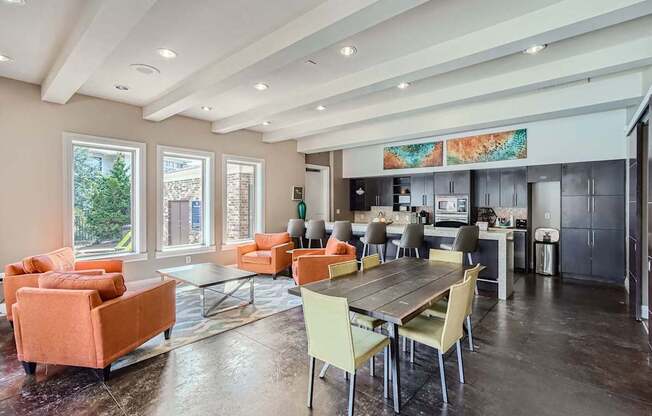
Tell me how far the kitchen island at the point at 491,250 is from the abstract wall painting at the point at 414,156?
Result: 2.49 metres

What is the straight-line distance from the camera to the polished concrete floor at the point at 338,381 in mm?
2111

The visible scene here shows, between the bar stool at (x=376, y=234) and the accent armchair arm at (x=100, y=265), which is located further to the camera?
the bar stool at (x=376, y=234)

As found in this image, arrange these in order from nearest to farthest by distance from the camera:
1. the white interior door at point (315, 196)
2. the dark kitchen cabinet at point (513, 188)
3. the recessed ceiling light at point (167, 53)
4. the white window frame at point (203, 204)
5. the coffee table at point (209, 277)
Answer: the recessed ceiling light at point (167, 53)
the coffee table at point (209, 277)
the white window frame at point (203, 204)
the dark kitchen cabinet at point (513, 188)
the white interior door at point (315, 196)

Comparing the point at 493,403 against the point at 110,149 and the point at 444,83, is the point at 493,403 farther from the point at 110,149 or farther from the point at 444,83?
the point at 110,149

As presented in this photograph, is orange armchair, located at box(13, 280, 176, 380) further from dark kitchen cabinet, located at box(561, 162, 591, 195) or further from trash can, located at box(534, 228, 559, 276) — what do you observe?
dark kitchen cabinet, located at box(561, 162, 591, 195)

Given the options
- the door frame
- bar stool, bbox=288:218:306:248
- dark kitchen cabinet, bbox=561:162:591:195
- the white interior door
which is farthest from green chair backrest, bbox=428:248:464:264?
the door frame

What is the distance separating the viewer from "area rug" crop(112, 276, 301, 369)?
2.96 meters

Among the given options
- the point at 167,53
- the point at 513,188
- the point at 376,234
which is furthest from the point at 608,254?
the point at 167,53

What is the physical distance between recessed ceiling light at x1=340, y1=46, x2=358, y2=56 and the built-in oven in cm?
470

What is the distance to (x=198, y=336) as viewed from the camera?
3.23 metres

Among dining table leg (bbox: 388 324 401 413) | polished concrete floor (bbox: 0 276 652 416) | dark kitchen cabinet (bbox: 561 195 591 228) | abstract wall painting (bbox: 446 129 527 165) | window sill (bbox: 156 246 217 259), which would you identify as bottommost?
polished concrete floor (bbox: 0 276 652 416)

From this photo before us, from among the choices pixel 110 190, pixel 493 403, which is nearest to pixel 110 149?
pixel 110 190

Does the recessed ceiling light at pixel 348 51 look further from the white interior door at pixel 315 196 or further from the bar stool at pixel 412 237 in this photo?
the white interior door at pixel 315 196

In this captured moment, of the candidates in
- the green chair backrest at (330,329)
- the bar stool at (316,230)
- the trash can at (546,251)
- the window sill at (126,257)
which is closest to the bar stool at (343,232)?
the bar stool at (316,230)
